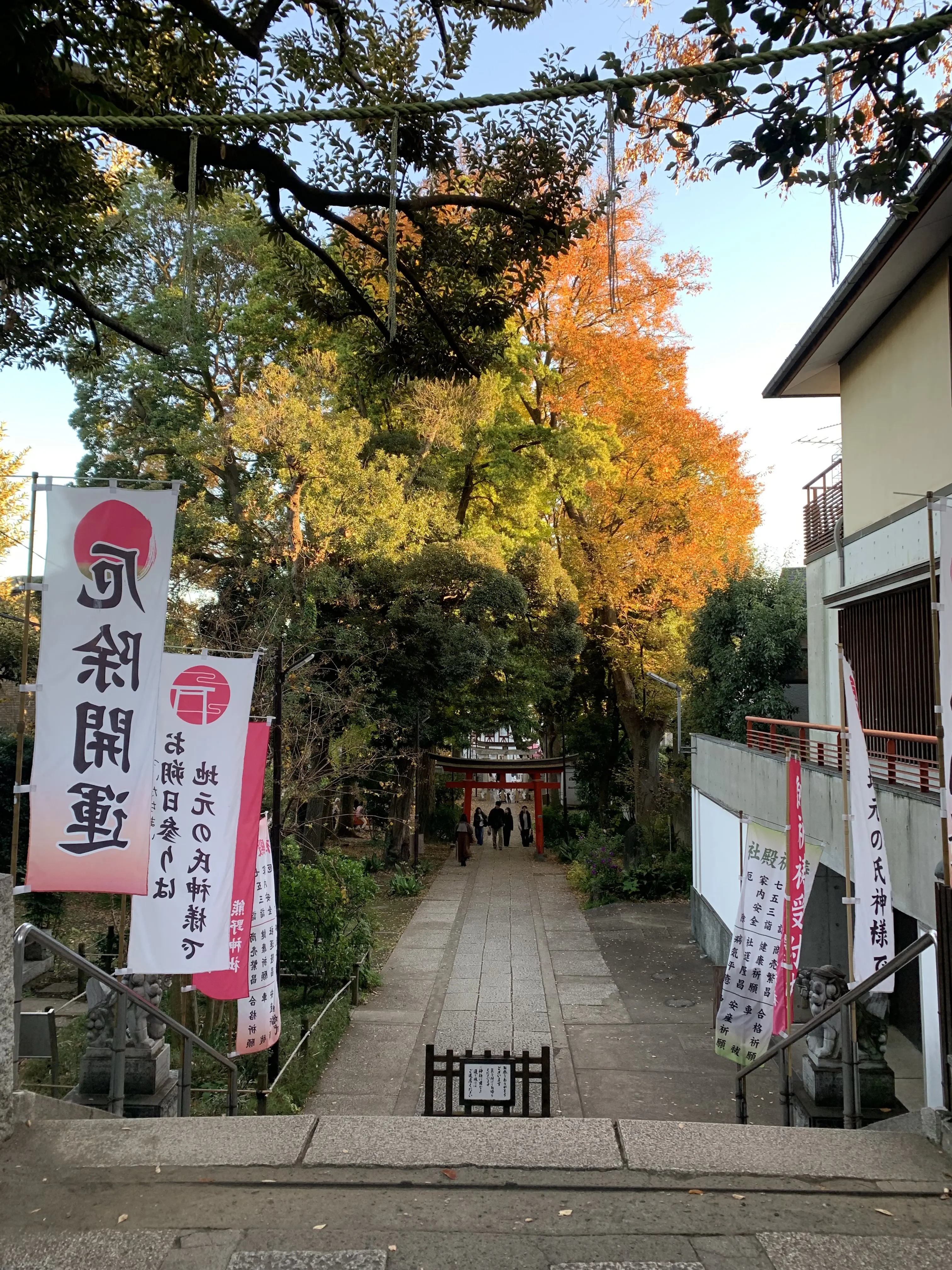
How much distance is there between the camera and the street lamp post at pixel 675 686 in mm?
23703

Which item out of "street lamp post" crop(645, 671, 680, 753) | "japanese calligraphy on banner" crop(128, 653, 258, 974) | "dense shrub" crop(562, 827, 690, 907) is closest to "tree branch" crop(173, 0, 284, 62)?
"japanese calligraphy on banner" crop(128, 653, 258, 974)

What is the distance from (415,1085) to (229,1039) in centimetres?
277

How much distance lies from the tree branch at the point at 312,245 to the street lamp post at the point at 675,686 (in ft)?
58.2

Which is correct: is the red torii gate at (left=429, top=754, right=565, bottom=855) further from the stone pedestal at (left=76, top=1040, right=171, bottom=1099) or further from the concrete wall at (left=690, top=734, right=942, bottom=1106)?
the stone pedestal at (left=76, top=1040, right=171, bottom=1099)

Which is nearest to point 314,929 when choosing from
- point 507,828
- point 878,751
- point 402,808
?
point 878,751

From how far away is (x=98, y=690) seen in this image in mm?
5301

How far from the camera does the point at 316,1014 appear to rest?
13797 mm

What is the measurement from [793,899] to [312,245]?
23.1 feet

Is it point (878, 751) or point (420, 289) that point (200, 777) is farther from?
point (878, 751)

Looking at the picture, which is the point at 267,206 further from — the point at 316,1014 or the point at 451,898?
the point at 451,898

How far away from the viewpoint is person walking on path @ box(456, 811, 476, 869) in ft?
97.5

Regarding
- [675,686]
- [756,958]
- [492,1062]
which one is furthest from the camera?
[675,686]

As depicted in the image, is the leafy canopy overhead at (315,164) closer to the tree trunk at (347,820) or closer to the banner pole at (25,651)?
the banner pole at (25,651)

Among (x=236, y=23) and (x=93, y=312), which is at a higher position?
A: (x=236, y=23)
